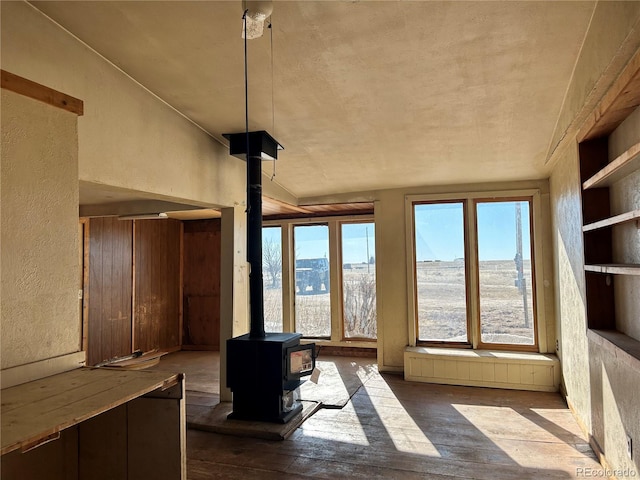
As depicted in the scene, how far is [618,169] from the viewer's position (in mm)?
2072

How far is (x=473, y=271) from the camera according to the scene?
4.88 meters

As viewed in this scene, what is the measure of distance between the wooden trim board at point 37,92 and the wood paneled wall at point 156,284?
4441 mm

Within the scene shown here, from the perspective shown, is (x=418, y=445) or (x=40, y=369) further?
(x=418, y=445)

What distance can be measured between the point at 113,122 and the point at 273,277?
432cm

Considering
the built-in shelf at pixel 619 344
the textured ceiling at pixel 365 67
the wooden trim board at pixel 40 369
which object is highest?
the textured ceiling at pixel 365 67

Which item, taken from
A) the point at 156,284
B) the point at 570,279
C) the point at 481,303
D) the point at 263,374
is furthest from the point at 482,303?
the point at 156,284

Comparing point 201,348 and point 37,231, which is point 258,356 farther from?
point 201,348

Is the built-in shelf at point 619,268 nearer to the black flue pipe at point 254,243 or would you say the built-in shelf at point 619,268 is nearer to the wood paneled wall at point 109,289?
the black flue pipe at point 254,243

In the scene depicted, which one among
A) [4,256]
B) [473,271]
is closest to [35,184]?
[4,256]

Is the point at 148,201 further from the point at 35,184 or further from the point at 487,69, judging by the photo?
the point at 487,69

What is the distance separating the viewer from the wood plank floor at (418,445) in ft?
8.82

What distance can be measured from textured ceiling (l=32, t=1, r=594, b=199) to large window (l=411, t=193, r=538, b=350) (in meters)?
1.01

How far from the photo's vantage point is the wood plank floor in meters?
2.69
